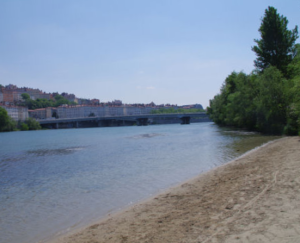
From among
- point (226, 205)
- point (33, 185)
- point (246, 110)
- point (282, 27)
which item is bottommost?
point (33, 185)

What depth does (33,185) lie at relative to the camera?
15.2m

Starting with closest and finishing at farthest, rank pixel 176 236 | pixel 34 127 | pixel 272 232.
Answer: pixel 272 232, pixel 176 236, pixel 34 127

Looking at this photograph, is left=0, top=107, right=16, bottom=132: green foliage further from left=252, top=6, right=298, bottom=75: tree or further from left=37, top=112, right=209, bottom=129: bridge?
left=252, top=6, right=298, bottom=75: tree

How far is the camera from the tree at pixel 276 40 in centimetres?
4878

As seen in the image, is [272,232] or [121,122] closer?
[272,232]

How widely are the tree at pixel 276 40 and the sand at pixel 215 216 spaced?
4462 centimetres

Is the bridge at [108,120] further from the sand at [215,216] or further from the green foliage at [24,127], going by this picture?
the sand at [215,216]

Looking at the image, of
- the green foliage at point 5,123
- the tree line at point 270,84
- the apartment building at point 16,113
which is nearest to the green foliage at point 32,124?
the green foliage at point 5,123

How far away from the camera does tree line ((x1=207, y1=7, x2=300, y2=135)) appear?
128 ft

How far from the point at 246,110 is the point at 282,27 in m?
15.3

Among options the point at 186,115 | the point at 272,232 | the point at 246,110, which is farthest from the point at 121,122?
the point at 272,232

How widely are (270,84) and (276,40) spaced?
1434 centimetres

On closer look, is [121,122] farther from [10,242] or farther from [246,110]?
[10,242]

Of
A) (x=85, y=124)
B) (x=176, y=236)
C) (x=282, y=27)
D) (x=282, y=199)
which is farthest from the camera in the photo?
(x=85, y=124)
